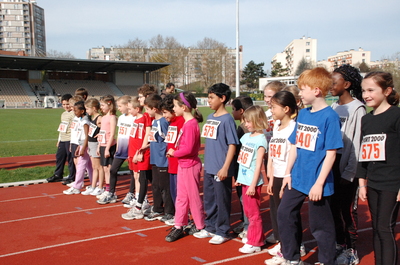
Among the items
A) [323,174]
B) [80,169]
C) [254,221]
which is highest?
[323,174]

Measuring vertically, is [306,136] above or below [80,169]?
above

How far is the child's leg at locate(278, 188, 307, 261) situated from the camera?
329cm

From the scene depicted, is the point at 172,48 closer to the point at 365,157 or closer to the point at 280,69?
the point at 280,69

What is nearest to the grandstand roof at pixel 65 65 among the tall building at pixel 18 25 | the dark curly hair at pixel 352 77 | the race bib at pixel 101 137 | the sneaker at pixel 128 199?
the race bib at pixel 101 137

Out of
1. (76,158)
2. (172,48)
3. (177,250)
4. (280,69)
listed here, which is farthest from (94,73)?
(177,250)

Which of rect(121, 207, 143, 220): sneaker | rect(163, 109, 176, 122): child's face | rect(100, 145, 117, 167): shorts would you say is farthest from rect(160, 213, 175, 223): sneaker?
rect(100, 145, 117, 167): shorts

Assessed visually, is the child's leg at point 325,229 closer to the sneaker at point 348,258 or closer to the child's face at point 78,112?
the sneaker at point 348,258

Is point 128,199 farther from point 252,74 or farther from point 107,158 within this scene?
point 252,74

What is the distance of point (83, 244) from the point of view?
4.37 meters

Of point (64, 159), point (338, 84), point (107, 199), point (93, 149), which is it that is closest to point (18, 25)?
point (64, 159)

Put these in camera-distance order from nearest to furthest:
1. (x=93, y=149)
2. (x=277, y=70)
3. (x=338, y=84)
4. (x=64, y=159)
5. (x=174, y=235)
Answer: (x=338, y=84), (x=174, y=235), (x=93, y=149), (x=64, y=159), (x=277, y=70)

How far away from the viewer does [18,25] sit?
13100cm

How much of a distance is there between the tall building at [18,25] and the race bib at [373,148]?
139139mm

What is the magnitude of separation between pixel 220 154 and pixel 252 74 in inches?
3389
